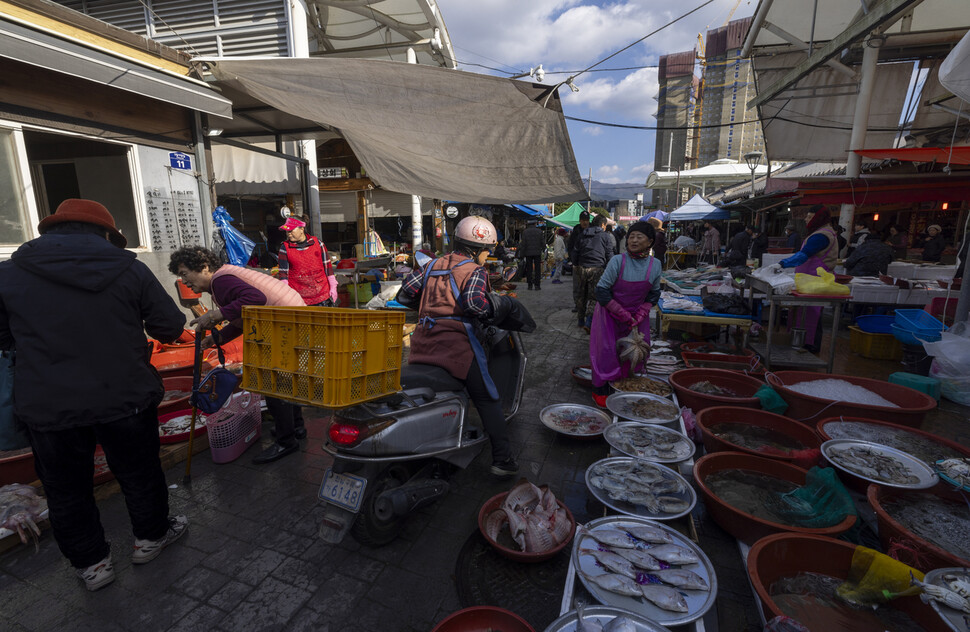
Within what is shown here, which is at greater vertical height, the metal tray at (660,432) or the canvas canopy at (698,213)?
the canvas canopy at (698,213)

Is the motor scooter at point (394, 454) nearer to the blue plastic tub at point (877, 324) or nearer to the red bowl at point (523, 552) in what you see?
the red bowl at point (523, 552)

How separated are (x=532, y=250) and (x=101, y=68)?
945cm

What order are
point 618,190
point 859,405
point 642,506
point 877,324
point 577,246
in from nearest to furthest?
point 642,506 → point 859,405 → point 877,324 → point 577,246 → point 618,190

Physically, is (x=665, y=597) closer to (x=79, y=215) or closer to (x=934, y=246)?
(x=79, y=215)

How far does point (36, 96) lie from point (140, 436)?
4415 mm

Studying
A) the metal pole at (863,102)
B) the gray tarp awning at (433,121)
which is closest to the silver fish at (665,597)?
the gray tarp awning at (433,121)

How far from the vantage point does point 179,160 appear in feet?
18.7

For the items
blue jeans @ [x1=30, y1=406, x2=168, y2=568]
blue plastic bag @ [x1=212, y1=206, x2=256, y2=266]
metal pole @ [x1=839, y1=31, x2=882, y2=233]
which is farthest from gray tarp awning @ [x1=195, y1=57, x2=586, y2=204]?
metal pole @ [x1=839, y1=31, x2=882, y2=233]

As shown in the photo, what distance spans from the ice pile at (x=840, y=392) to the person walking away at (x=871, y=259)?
4793 mm

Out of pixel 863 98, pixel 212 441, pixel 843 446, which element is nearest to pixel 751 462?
pixel 843 446

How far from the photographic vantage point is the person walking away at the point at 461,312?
2.84 metres

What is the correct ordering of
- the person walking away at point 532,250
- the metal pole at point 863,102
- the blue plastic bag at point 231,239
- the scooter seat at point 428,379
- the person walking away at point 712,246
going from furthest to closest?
the person walking away at point 712,246, the person walking away at point 532,250, the metal pole at point 863,102, the blue plastic bag at point 231,239, the scooter seat at point 428,379

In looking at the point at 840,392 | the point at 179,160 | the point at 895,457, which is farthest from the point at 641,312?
the point at 179,160

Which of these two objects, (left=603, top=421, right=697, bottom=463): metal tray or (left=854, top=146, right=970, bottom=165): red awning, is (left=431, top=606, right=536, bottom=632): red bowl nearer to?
(left=603, top=421, right=697, bottom=463): metal tray
